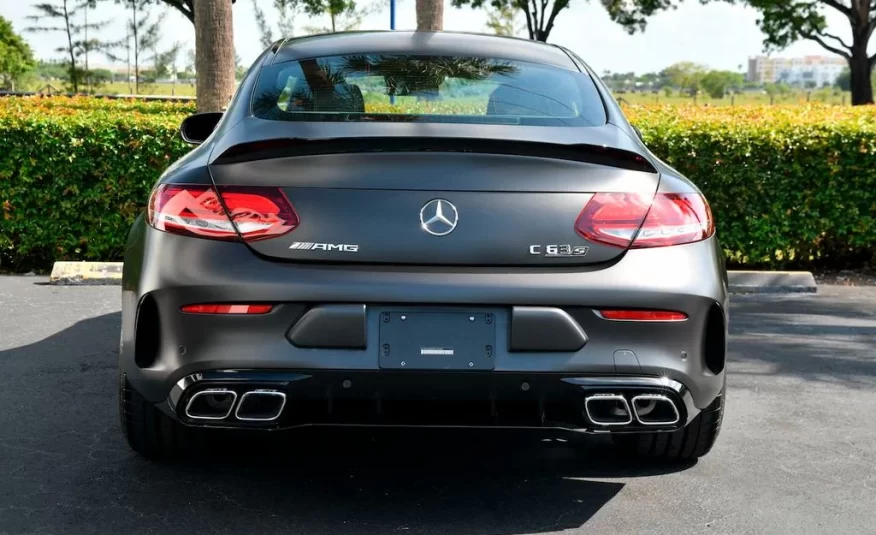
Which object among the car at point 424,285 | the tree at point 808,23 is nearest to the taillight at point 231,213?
the car at point 424,285

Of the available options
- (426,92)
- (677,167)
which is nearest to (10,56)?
(677,167)

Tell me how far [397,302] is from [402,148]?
0.48m

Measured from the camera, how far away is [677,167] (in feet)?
32.7

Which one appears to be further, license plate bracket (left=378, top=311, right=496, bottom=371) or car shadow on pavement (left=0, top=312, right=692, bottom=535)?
car shadow on pavement (left=0, top=312, right=692, bottom=535)

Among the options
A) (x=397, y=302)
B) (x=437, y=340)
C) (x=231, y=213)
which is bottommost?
(x=437, y=340)

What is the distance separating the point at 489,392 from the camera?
11.5 ft

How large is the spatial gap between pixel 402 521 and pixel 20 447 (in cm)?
175

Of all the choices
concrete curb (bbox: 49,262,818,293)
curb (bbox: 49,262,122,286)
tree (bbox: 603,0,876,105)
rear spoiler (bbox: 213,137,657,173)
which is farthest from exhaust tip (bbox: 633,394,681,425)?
tree (bbox: 603,0,876,105)

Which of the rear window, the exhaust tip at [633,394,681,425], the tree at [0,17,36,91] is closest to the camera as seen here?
the exhaust tip at [633,394,681,425]

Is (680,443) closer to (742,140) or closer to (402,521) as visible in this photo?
(402,521)

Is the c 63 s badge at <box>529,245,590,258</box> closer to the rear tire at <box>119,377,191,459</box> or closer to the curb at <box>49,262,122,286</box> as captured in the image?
the rear tire at <box>119,377,191,459</box>

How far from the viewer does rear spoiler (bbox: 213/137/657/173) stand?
11.8 ft

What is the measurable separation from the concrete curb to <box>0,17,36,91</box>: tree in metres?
70.1

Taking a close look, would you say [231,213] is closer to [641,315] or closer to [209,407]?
[209,407]
